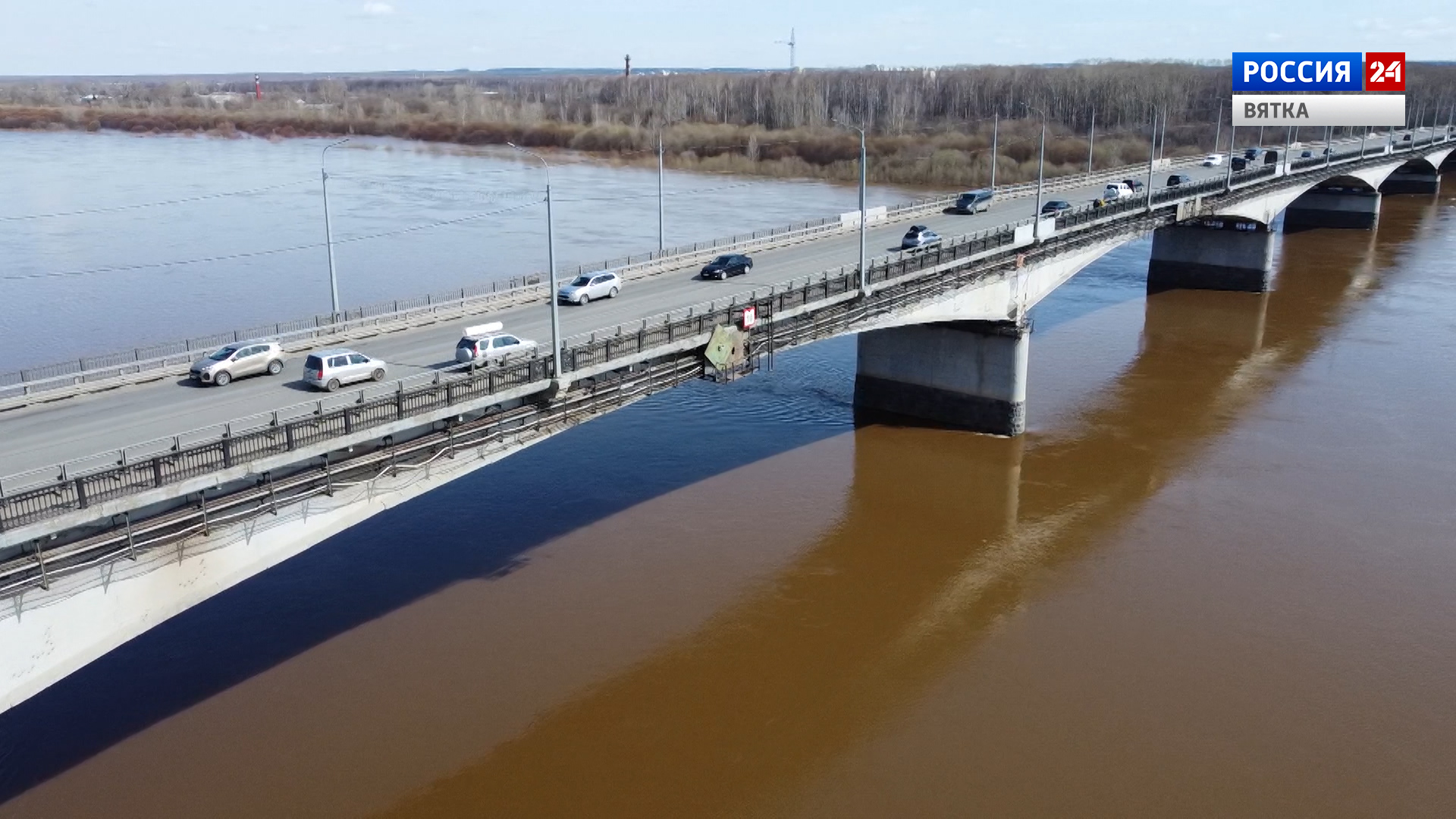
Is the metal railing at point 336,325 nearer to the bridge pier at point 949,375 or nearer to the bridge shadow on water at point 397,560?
the bridge shadow on water at point 397,560

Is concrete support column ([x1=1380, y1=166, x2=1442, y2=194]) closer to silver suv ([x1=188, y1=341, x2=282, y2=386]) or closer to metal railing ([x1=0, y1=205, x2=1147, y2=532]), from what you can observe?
metal railing ([x1=0, y1=205, x2=1147, y2=532])

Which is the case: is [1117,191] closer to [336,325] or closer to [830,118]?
[336,325]

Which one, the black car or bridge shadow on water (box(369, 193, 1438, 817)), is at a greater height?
the black car

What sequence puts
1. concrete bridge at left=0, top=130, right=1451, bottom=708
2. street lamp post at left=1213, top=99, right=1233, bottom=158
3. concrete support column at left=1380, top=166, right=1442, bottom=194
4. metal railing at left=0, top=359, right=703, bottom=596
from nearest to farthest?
metal railing at left=0, top=359, right=703, bottom=596, concrete bridge at left=0, top=130, right=1451, bottom=708, street lamp post at left=1213, top=99, right=1233, bottom=158, concrete support column at left=1380, top=166, right=1442, bottom=194

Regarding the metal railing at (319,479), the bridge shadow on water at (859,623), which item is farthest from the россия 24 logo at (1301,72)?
the metal railing at (319,479)

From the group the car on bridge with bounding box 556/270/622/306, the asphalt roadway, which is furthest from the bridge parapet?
the car on bridge with bounding box 556/270/622/306

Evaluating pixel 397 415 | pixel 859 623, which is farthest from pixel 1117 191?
pixel 397 415
